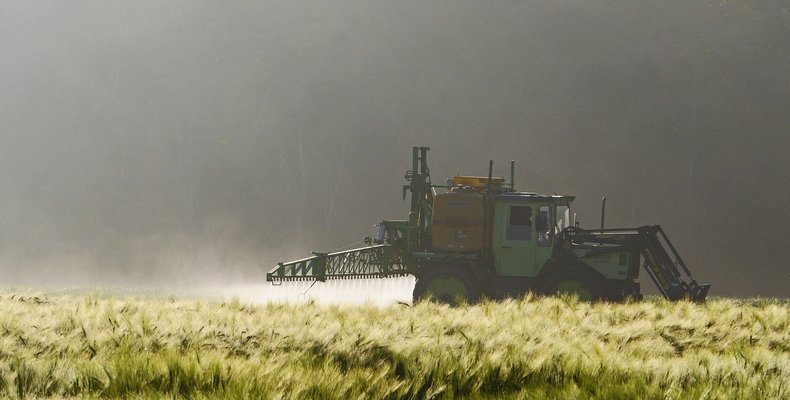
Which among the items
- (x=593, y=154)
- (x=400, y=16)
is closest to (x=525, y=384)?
(x=593, y=154)

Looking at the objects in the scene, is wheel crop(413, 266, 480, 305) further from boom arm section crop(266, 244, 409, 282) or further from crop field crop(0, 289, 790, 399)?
crop field crop(0, 289, 790, 399)

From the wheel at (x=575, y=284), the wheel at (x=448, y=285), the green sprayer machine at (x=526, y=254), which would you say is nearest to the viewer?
the wheel at (x=575, y=284)

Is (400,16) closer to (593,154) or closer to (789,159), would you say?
(593,154)

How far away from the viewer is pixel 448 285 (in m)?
18.6

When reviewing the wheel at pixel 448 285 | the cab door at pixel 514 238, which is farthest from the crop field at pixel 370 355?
the cab door at pixel 514 238

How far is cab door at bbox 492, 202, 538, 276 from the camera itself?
18531mm

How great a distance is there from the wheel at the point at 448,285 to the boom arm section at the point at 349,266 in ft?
6.53

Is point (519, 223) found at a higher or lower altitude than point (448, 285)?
higher

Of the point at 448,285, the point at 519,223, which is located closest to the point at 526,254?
the point at 519,223

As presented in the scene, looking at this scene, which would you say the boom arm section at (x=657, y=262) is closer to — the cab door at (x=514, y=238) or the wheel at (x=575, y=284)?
the cab door at (x=514, y=238)

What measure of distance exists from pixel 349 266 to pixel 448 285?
3.03m

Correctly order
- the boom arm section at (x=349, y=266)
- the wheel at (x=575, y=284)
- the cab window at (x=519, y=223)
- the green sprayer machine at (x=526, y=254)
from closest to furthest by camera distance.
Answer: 1. the wheel at (x=575, y=284)
2. the green sprayer machine at (x=526, y=254)
3. the cab window at (x=519, y=223)
4. the boom arm section at (x=349, y=266)

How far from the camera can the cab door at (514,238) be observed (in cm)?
1853

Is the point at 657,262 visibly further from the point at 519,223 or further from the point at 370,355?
the point at 370,355
